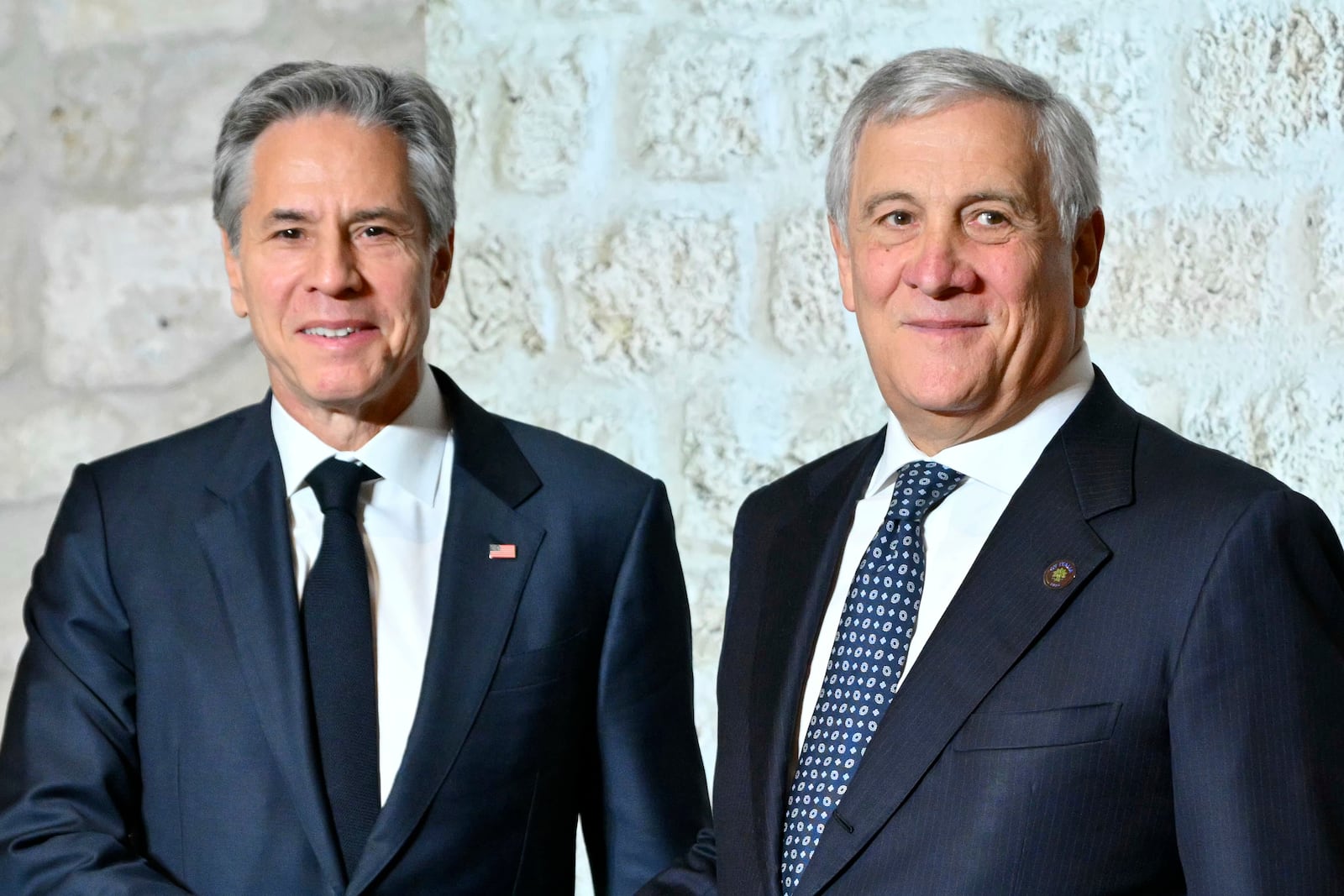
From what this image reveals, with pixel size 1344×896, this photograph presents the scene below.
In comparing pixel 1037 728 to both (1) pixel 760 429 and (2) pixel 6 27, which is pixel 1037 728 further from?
(2) pixel 6 27

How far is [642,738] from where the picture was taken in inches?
83.5

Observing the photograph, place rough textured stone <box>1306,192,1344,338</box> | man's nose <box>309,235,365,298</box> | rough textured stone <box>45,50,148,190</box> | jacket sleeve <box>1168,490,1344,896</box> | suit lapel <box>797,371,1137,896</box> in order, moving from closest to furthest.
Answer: jacket sleeve <box>1168,490,1344,896</box>, suit lapel <box>797,371,1137,896</box>, man's nose <box>309,235,365,298</box>, rough textured stone <box>1306,192,1344,338</box>, rough textured stone <box>45,50,148,190</box>

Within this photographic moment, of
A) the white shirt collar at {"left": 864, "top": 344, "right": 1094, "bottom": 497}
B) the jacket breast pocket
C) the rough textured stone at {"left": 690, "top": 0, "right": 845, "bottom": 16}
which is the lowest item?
the jacket breast pocket

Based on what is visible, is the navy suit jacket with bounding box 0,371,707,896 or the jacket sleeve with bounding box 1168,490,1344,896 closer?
the jacket sleeve with bounding box 1168,490,1344,896

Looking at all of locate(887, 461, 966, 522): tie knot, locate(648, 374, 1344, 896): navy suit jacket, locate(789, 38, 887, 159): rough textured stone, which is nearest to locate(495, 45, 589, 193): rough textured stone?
locate(789, 38, 887, 159): rough textured stone

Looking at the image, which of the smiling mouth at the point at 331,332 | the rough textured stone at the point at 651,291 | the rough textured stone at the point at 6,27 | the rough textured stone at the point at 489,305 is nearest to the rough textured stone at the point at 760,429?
the rough textured stone at the point at 651,291

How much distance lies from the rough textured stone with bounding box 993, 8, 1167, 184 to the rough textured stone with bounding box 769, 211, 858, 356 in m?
0.51

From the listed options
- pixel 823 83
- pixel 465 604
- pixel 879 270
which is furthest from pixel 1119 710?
pixel 823 83

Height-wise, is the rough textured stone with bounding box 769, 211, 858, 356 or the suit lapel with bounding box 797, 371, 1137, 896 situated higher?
the rough textured stone with bounding box 769, 211, 858, 356

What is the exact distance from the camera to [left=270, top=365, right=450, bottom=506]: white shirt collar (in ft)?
6.84

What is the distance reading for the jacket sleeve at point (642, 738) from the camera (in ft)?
6.93

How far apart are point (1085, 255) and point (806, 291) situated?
124 centimetres

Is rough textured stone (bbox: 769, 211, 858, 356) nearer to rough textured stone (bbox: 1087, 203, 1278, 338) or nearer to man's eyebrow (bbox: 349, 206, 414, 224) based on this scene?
rough textured stone (bbox: 1087, 203, 1278, 338)

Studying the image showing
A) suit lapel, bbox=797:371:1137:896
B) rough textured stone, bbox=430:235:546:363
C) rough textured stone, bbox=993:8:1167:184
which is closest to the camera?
suit lapel, bbox=797:371:1137:896
